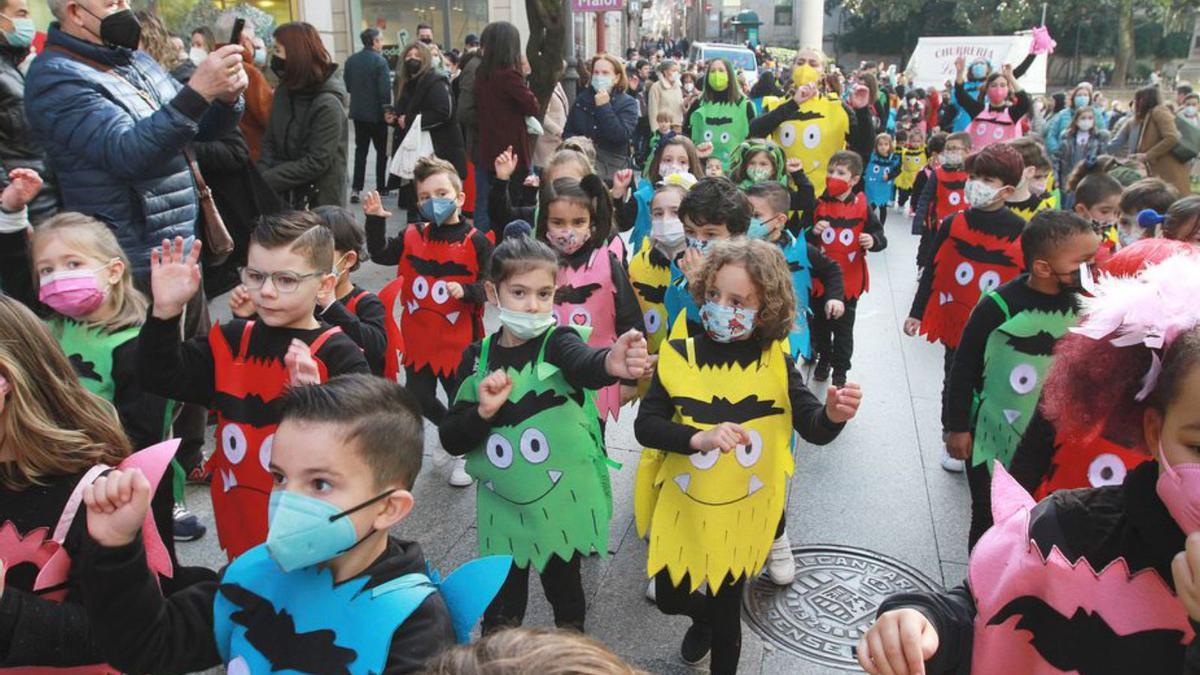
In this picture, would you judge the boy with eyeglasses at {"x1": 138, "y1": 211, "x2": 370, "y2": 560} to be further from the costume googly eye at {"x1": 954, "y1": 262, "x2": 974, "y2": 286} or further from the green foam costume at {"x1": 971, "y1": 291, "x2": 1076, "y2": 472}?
the costume googly eye at {"x1": 954, "y1": 262, "x2": 974, "y2": 286}

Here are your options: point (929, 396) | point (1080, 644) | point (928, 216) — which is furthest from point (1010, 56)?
point (1080, 644)

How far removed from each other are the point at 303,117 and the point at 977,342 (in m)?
4.14

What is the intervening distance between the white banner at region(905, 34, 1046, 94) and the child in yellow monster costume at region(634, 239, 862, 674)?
57.1 feet

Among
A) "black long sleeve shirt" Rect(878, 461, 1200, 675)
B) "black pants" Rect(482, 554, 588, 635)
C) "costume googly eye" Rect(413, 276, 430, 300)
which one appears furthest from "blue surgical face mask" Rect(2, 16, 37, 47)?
"black long sleeve shirt" Rect(878, 461, 1200, 675)

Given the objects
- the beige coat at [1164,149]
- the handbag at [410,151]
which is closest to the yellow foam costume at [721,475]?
the handbag at [410,151]

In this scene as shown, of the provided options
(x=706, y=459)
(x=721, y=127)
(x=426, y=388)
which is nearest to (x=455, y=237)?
(x=426, y=388)

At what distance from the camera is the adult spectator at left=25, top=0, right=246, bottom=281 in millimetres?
3412

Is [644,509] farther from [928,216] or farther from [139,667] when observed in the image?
[928,216]

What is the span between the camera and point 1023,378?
137 inches

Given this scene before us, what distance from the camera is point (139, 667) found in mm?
1732

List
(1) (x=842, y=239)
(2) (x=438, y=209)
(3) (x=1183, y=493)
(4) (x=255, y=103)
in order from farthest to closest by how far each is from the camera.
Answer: (4) (x=255, y=103) < (1) (x=842, y=239) < (2) (x=438, y=209) < (3) (x=1183, y=493)

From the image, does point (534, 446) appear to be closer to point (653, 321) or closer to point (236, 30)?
point (653, 321)

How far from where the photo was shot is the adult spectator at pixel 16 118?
4.11 meters

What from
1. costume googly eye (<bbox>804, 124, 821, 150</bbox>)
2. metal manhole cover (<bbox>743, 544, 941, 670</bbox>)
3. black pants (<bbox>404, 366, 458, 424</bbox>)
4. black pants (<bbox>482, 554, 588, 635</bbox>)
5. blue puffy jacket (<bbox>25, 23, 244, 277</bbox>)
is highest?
blue puffy jacket (<bbox>25, 23, 244, 277</bbox>)
